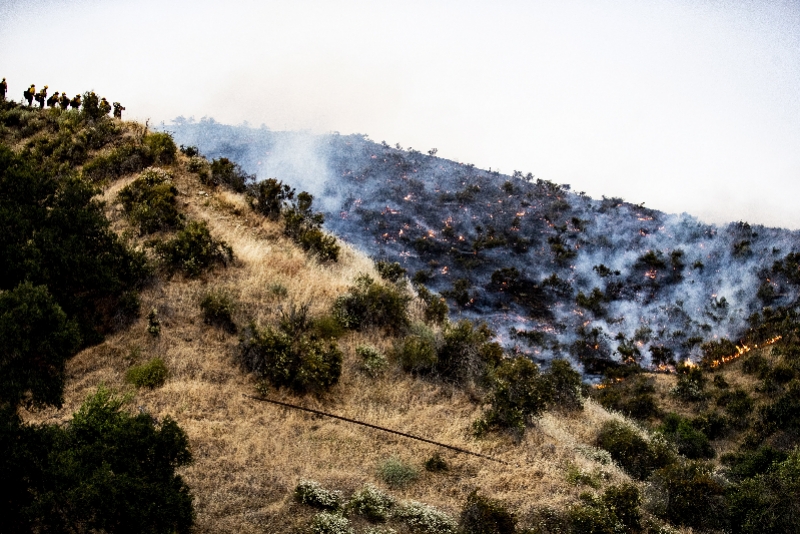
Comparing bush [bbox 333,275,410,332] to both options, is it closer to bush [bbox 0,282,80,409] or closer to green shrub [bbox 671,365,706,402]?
bush [bbox 0,282,80,409]

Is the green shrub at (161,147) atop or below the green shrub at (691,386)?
atop

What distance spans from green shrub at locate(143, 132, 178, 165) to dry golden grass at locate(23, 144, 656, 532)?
901 cm

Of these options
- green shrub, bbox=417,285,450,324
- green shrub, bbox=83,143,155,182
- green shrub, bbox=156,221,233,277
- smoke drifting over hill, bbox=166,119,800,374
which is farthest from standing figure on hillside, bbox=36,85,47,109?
green shrub, bbox=417,285,450,324

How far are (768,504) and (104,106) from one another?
1187 inches

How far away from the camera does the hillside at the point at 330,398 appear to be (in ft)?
33.5

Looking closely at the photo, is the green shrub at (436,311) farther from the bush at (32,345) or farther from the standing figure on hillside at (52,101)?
the standing figure on hillside at (52,101)

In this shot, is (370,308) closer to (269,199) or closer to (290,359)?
(290,359)

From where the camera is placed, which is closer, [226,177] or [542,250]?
[226,177]

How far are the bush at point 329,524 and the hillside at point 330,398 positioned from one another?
0.12ft

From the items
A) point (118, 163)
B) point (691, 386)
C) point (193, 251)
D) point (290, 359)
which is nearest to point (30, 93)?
point (118, 163)

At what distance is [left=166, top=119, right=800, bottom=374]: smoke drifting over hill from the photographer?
35.5 meters

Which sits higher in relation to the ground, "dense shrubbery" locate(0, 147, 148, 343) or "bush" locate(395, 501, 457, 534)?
"dense shrubbery" locate(0, 147, 148, 343)

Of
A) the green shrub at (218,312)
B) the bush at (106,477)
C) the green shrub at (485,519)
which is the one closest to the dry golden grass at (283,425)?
the green shrub at (218,312)

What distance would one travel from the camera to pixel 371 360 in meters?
15.2
